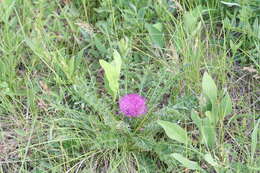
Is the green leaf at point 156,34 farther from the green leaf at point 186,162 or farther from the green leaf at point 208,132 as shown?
the green leaf at point 186,162

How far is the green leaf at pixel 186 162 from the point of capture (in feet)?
5.30

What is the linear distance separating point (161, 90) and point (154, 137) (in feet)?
0.63

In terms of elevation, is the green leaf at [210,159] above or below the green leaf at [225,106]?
below

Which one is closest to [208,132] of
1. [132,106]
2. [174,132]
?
[174,132]

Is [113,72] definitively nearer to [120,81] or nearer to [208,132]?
[120,81]

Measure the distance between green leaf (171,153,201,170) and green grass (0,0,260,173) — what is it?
0.06m

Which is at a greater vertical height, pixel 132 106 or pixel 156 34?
pixel 156 34

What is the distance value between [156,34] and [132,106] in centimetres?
44

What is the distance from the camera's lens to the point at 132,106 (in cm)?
178

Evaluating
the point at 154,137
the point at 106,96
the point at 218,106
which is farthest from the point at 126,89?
the point at 218,106

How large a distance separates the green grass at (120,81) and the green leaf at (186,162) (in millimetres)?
62

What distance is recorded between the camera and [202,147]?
69.9 inches

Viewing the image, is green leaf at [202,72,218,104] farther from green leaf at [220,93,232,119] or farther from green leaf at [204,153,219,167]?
green leaf at [204,153,219,167]

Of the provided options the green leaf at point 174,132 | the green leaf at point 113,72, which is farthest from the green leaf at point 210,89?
the green leaf at point 113,72
